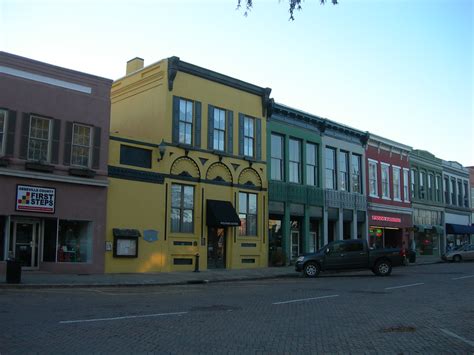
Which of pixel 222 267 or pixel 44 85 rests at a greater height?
pixel 44 85

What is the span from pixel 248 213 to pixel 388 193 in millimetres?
16216

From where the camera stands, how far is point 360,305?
42.5 feet

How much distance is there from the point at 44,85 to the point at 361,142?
2361 cm

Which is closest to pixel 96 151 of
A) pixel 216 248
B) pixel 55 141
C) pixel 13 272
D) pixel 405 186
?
pixel 55 141

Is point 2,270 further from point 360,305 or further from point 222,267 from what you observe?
point 360,305

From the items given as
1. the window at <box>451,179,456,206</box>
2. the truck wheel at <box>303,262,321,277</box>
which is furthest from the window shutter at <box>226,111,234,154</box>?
the window at <box>451,179,456,206</box>

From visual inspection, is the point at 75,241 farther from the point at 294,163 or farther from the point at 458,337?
the point at 458,337

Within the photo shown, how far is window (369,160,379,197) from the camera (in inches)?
1521

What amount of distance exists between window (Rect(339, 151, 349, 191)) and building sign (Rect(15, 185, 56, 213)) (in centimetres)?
2046

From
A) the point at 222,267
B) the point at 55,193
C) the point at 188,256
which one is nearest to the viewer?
the point at 55,193

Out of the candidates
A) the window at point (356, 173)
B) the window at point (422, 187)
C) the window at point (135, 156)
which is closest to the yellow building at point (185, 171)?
the window at point (135, 156)

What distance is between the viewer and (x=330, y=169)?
34.9 metres

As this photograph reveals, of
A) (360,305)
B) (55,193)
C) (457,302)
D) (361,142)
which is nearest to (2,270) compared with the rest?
(55,193)

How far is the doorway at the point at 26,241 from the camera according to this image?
Answer: 20250 mm
